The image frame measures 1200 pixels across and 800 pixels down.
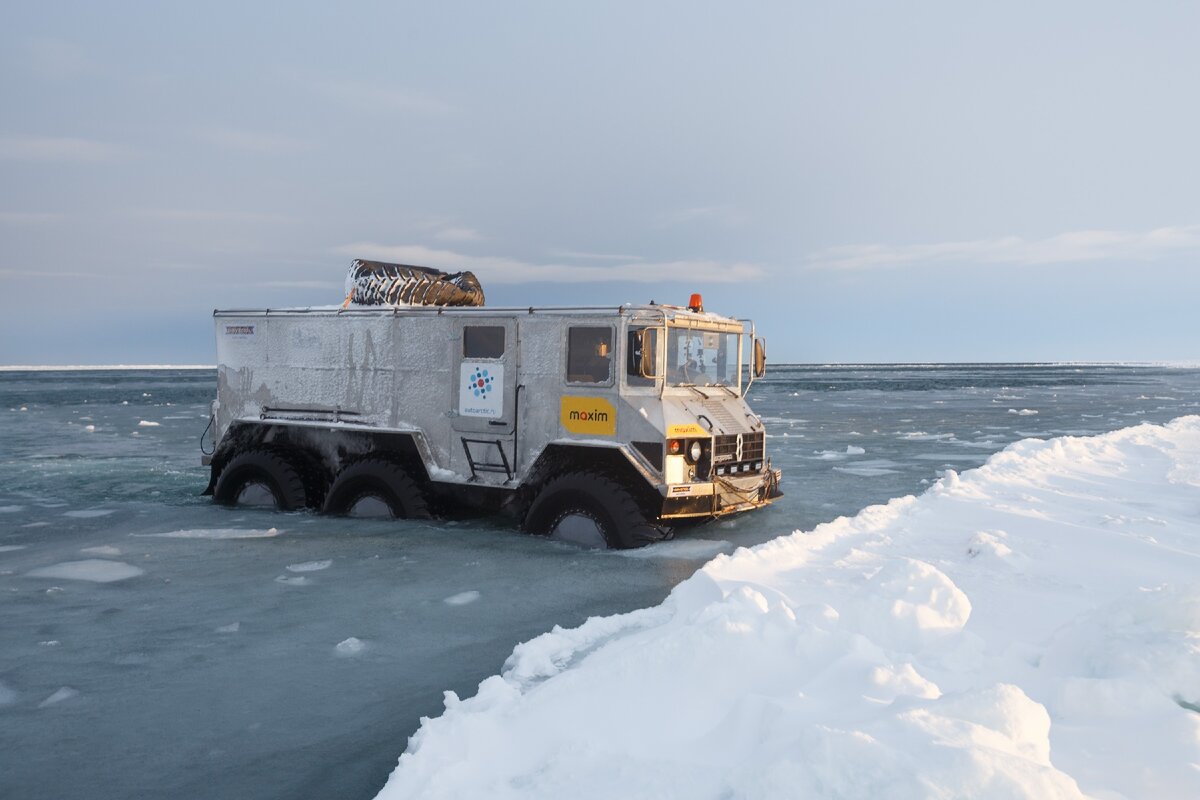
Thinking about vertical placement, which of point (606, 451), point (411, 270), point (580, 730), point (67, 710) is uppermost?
point (411, 270)

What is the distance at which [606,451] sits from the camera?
359 inches

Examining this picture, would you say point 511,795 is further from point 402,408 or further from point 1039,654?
point 402,408

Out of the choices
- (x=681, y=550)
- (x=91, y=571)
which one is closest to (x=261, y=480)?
(x=91, y=571)

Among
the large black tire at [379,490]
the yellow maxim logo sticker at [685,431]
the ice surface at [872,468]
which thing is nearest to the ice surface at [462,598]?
the yellow maxim logo sticker at [685,431]

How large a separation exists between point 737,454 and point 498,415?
2715 mm

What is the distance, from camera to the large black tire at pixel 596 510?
8875 millimetres

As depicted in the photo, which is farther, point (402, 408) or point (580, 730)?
point (402, 408)

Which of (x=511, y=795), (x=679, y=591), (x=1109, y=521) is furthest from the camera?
(x=1109, y=521)

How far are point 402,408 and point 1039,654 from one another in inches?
296

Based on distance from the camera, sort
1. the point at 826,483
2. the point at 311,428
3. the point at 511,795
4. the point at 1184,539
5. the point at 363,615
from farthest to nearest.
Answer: the point at 826,483
the point at 311,428
the point at 1184,539
the point at 363,615
the point at 511,795

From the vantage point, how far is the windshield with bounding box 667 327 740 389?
368 inches

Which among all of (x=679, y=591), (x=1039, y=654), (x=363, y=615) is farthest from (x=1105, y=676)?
(x=363, y=615)

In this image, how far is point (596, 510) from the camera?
29.7 ft

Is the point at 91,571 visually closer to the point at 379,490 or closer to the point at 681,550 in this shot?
the point at 379,490
